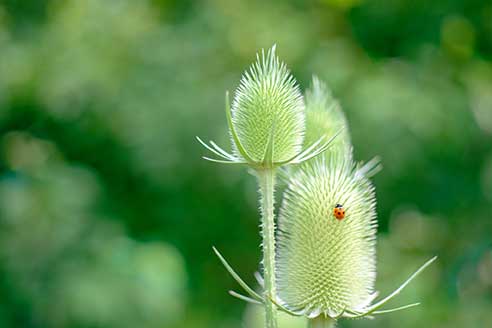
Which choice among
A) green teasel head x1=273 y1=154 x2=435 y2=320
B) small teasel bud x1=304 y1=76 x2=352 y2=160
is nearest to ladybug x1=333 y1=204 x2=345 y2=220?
green teasel head x1=273 y1=154 x2=435 y2=320

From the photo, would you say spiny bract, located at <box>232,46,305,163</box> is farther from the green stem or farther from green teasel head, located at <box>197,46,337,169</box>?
the green stem

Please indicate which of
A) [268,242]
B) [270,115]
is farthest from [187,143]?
[268,242]

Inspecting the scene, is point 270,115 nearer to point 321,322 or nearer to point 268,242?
point 268,242

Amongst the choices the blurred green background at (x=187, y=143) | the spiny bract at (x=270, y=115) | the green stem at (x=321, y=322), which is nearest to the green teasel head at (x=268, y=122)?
the spiny bract at (x=270, y=115)

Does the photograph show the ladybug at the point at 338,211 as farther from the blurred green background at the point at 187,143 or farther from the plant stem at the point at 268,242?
the blurred green background at the point at 187,143

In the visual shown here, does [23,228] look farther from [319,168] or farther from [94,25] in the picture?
[319,168]
